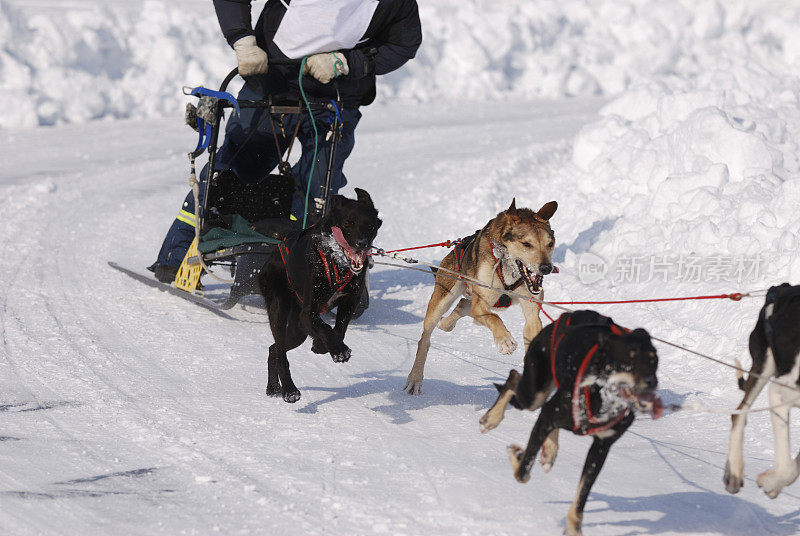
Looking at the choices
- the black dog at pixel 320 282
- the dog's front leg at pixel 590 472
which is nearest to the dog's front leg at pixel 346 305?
the black dog at pixel 320 282

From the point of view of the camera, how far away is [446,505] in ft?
11.4

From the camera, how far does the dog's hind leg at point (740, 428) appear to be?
11.2 ft

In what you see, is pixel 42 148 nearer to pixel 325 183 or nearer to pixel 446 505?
pixel 325 183

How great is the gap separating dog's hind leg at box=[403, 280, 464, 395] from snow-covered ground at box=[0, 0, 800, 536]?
0.33 feet

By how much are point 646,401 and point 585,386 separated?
215 millimetres

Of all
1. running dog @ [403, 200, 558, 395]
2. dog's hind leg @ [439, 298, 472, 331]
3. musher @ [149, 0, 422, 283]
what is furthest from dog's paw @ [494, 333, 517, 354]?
musher @ [149, 0, 422, 283]

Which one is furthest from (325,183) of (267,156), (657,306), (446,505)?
(446,505)

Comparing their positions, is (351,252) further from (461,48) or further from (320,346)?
(461,48)

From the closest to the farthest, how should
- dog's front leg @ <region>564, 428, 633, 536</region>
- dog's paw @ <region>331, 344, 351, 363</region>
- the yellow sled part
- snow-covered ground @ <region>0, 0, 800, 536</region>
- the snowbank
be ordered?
dog's front leg @ <region>564, 428, 633, 536</region>, snow-covered ground @ <region>0, 0, 800, 536</region>, dog's paw @ <region>331, 344, 351, 363</region>, the yellow sled part, the snowbank

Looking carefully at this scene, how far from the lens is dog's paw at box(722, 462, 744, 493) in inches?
134

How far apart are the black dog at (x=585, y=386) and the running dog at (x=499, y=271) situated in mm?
1173

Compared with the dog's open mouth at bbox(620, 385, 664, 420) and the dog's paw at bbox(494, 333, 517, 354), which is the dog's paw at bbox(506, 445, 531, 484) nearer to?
the dog's open mouth at bbox(620, 385, 664, 420)

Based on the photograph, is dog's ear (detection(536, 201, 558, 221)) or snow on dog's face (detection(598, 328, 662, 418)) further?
dog's ear (detection(536, 201, 558, 221))

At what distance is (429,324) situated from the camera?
5.15 m
